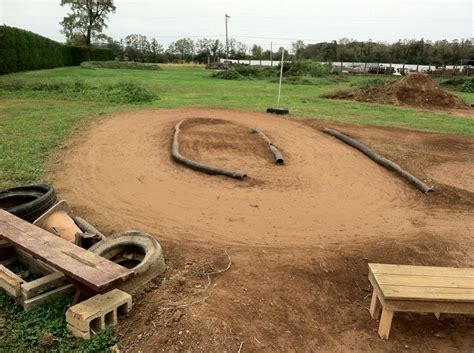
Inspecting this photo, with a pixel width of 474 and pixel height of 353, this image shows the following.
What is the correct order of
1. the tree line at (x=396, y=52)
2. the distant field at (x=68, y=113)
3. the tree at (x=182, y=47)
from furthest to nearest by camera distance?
the tree at (x=182, y=47) < the tree line at (x=396, y=52) < the distant field at (x=68, y=113)

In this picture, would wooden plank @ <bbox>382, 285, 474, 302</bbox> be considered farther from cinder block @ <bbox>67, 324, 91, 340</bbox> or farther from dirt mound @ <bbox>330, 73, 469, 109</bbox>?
dirt mound @ <bbox>330, 73, 469, 109</bbox>

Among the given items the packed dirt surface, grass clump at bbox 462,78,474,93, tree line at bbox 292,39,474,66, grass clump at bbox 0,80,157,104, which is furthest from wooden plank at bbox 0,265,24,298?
tree line at bbox 292,39,474,66

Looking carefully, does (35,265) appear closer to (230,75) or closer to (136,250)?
(136,250)

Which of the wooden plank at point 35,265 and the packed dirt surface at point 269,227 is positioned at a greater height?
the wooden plank at point 35,265

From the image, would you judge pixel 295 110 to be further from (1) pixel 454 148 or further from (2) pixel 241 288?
(2) pixel 241 288

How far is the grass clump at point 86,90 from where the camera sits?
14.0m

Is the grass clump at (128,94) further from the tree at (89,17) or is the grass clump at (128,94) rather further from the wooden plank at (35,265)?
the tree at (89,17)

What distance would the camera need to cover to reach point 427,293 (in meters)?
2.96

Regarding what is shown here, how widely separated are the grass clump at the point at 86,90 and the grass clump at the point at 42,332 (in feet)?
36.2

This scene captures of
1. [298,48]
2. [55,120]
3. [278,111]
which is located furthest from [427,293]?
[298,48]

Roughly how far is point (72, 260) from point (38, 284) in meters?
0.33

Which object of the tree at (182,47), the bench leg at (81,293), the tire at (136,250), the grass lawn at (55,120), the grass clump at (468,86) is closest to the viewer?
the grass lawn at (55,120)

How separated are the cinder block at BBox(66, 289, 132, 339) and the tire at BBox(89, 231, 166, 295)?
1.00 ft

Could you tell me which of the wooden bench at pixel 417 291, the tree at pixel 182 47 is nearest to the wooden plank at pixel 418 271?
the wooden bench at pixel 417 291
